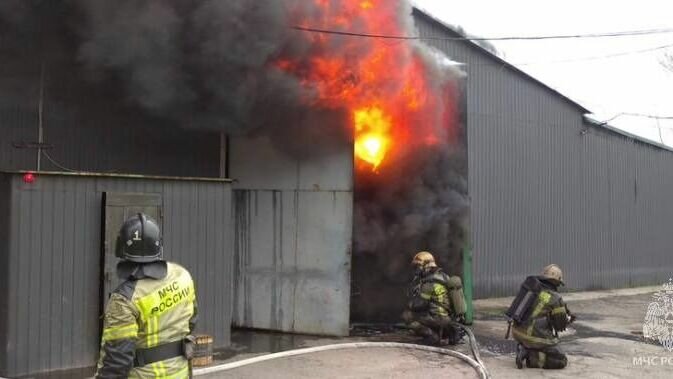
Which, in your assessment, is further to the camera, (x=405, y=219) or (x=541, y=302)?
(x=405, y=219)

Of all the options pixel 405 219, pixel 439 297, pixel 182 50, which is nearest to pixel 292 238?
pixel 405 219

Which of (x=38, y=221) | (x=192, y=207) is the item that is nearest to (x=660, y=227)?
(x=192, y=207)

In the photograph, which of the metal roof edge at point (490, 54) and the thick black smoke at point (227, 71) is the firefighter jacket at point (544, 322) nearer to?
the thick black smoke at point (227, 71)

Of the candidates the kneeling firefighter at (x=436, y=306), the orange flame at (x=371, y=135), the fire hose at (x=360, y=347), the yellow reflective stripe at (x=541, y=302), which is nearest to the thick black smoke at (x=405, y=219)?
the orange flame at (x=371, y=135)

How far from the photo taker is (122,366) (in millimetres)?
2887

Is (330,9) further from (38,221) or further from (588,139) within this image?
(588,139)

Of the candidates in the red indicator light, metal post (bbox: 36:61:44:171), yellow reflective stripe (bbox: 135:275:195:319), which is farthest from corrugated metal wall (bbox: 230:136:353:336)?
yellow reflective stripe (bbox: 135:275:195:319)

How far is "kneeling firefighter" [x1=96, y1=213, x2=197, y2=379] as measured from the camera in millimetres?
2922

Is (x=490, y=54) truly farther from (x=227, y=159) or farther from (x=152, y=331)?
(x=152, y=331)

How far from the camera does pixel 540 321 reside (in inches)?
285

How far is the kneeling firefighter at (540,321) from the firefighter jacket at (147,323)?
4.99 metres

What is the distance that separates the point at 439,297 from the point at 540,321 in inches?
61.0

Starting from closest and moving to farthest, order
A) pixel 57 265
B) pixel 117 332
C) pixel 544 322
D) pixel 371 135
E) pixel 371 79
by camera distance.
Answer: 1. pixel 117 332
2. pixel 57 265
3. pixel 544 322
4. pixel 371 79
5. pixel 371 135

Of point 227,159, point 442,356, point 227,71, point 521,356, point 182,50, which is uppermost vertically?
point 182,50
